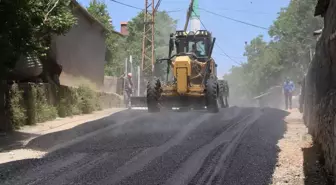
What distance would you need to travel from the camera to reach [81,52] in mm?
20250

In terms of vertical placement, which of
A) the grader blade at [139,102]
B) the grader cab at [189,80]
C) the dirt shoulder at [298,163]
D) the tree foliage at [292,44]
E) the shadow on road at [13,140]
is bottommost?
the dirt shoulder at [298,163]

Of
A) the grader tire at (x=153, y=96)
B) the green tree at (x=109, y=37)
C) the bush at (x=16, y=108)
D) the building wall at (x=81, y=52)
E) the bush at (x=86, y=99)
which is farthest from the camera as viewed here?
the green tree at (x=109, y=37)

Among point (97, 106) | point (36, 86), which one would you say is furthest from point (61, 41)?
point (36, 86)

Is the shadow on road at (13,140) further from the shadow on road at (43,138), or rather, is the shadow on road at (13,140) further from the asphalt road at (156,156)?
the asphalt road at (156,156)

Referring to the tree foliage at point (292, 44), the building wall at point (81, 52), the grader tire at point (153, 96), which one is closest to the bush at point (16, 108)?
the grader tire at point (153, 96)

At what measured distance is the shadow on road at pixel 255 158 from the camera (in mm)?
5539

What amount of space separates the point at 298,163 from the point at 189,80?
801 centimetres

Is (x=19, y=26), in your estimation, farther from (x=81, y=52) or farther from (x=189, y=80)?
(x=81, y=52)

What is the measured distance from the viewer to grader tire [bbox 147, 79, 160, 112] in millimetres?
14172

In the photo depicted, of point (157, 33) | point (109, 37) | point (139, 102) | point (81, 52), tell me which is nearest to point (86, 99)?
point (139, 102)

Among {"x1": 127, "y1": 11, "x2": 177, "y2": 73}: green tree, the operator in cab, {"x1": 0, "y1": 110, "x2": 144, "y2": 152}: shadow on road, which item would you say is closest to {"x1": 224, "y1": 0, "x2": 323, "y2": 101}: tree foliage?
{"x1": 127, "y1": 11, "x2": 177, "y2": 73}: green tree

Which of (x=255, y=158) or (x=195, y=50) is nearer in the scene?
(x=255, y=158)

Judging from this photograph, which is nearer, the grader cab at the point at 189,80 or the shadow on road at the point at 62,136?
the shadow on road at the point at 62,136

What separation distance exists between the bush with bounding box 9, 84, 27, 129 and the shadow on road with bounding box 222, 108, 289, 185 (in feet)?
19.8
